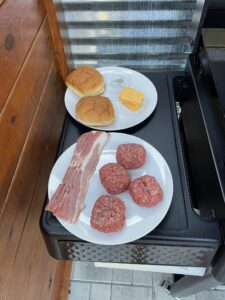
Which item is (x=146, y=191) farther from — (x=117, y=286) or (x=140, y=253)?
(x=117, y=286)

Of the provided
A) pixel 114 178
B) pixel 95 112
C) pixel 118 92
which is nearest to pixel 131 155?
pixel 114 178

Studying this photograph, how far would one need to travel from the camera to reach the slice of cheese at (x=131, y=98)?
2.52 feet

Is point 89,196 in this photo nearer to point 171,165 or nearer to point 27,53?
point 171,165

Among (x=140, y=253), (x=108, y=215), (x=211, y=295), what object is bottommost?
(x=211, y=295)

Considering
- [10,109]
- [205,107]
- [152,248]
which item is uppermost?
[10,109]

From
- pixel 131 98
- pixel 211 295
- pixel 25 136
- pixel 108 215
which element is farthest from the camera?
pixel 211 295

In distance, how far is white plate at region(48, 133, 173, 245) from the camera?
0.55m

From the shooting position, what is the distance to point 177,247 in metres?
0.58

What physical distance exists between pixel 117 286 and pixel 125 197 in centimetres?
66

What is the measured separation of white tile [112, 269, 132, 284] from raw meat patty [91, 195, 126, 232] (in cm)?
68

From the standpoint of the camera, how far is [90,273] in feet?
3.74

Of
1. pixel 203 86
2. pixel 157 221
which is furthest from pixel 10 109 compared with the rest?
pixel 203 86

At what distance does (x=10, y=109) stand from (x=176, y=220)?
16.7 inches

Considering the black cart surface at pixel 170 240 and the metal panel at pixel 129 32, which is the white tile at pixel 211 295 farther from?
the metal panel at pixel 129 32
